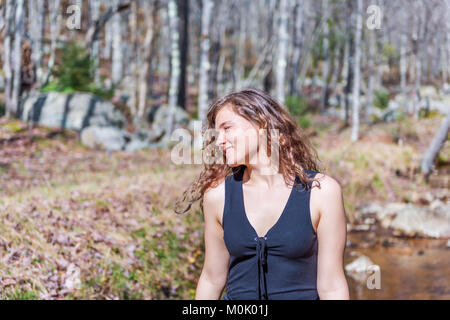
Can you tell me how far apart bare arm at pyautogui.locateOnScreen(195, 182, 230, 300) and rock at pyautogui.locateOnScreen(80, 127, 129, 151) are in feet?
40.5

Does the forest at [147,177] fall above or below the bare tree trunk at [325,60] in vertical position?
below

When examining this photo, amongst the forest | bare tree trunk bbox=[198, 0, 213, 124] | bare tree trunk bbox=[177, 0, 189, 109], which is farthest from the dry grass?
bare tree trunk bbox=[177, 0, 189, 109]

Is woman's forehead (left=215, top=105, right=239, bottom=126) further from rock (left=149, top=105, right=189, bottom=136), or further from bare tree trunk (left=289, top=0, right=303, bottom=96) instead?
bare tree trunk (left=289, top=0, right=303, bottom=96)

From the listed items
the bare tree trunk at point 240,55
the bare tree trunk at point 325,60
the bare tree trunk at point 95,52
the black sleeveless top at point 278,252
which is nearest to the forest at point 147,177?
the bare tree trunk at point 95,52

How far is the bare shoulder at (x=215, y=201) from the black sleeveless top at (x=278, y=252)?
6cm

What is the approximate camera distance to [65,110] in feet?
51.0

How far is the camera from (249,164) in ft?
6.42

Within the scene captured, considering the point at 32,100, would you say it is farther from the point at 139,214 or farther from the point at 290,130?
the point at 290,130

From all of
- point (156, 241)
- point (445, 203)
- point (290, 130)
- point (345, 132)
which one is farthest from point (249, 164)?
point (345, 132)

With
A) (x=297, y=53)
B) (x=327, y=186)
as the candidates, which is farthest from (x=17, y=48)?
(x=297, y=53)

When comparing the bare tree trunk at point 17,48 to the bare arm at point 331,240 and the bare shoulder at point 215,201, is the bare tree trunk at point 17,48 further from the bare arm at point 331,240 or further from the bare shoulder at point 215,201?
the bare arm at point 331,240

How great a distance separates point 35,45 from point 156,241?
15777 millimetres

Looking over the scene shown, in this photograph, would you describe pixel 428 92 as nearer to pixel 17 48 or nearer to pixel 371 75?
pixel 371 75

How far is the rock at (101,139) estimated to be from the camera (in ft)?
46.0
